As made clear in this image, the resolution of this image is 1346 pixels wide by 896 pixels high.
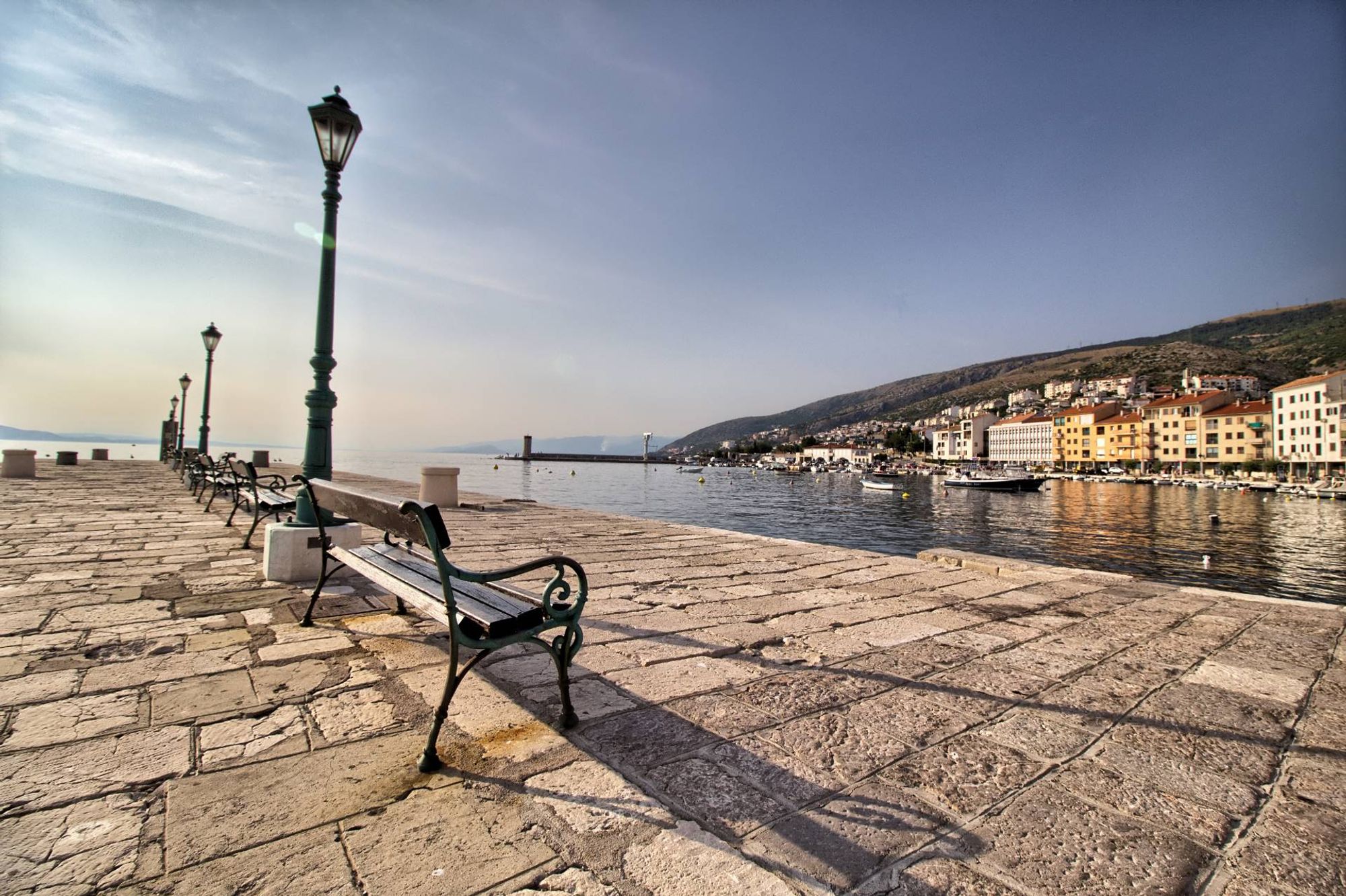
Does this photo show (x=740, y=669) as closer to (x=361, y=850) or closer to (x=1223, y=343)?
(x=361, y=850)

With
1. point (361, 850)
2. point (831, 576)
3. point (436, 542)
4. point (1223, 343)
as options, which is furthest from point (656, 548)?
point (1223, 343)

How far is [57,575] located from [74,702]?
3410 mm

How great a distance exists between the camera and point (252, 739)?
222 centimetres

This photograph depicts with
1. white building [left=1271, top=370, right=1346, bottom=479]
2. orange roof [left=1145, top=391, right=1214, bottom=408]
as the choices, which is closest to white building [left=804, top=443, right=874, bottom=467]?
orange roof [left=1145, top=391, right=1214, bottom=408]

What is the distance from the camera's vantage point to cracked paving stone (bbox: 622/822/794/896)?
1493 mm

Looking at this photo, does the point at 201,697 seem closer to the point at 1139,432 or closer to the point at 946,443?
the point at 1139,432

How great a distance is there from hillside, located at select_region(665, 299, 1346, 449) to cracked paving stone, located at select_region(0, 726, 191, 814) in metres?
144

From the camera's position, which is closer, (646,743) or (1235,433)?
(646,743)

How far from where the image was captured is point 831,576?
5.77 meters

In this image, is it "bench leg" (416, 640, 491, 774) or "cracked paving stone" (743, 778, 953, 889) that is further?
"bench leg" (416, 640, 491, 774)

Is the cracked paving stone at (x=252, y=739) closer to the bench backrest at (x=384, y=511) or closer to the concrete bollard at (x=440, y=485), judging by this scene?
the bench backrest at (x=384, y=511)

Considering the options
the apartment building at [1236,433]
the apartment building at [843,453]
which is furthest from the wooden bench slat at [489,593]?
the apartment building at [843,453]


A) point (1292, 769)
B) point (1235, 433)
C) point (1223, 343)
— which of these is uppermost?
point (1223, 343)

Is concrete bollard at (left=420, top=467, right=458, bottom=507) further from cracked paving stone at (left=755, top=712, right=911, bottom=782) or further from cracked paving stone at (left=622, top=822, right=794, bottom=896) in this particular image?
cracked paving stone at (left=622, top=822, right=794, bottom=896)
